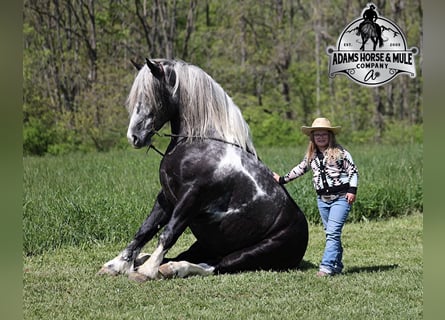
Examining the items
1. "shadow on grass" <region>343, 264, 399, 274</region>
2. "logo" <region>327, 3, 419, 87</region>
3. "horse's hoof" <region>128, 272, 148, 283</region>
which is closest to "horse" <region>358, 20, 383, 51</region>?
"logo" <region>327, 3, 419, 87</region>

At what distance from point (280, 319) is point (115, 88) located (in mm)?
9316

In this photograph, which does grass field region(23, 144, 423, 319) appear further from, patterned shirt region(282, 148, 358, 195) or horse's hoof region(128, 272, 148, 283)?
patterned shirt region(282, 148, 358, 195)

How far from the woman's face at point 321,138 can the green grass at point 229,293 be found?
841 millimetres

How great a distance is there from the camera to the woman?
180 inches

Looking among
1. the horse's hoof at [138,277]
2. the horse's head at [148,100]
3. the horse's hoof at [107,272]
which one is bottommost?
the horse's hoof at [107,272]

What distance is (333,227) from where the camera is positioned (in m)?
4.57

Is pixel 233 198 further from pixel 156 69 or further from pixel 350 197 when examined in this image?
pixel 156 69

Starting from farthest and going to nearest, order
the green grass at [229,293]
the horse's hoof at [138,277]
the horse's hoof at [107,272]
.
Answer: the horse's hoof at [107,272], the horse's hoof at [138,277], the green grass at [229,293]

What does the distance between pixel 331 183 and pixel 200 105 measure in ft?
3.17

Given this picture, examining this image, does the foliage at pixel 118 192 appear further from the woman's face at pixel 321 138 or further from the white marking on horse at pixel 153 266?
the woman's face at pixel 321 138

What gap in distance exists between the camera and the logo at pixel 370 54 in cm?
573

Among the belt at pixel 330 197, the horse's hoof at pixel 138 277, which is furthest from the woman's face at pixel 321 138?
the horse's hoof at pixel 138 277

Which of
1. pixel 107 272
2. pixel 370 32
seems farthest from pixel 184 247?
pixel 370 32

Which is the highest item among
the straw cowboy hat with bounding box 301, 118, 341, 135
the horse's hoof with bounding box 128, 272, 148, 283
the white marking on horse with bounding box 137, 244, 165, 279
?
the straw cowboy hat with bounding box 301, 118, 341, 135
